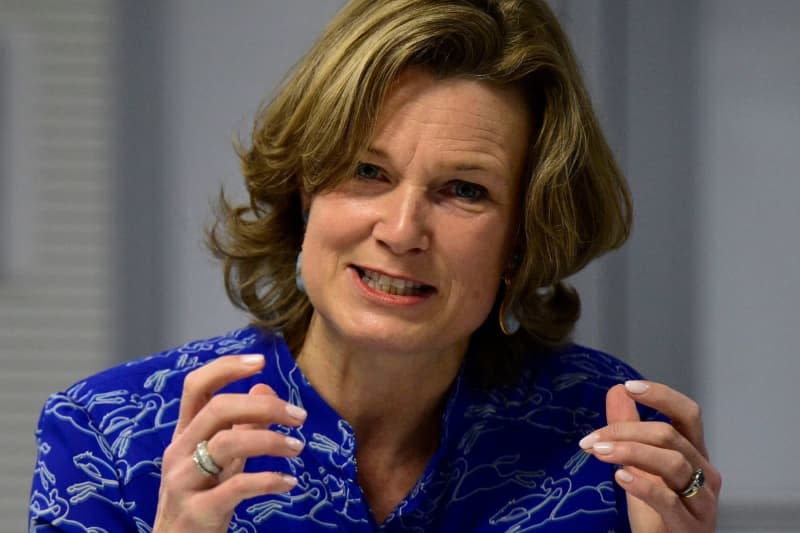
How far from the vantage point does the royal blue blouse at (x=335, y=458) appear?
167 centimetres

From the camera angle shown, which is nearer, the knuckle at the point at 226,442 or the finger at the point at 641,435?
the knuckle at the point at 226,442

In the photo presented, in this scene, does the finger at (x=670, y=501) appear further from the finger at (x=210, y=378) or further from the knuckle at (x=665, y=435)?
the finger at (x=210, y=378)

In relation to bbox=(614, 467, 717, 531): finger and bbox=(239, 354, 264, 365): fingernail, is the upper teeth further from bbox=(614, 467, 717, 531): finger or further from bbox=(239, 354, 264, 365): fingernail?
bbox=(614, 467, 717, 531): finger

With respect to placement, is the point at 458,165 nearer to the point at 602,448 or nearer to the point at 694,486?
the point at 602,448

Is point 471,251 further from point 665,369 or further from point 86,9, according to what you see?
point 86,9

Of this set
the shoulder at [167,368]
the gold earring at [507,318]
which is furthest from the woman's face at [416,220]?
the shoulder at [167,368]

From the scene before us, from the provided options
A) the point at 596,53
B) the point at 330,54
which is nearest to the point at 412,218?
the point at 330,54

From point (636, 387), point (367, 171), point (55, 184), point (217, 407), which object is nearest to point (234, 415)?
point (217, 407)

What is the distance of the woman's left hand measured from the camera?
1.55 metres

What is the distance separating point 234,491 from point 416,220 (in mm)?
468

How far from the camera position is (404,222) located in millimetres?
1642

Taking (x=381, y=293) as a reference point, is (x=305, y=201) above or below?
above

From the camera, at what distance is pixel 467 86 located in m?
1.72

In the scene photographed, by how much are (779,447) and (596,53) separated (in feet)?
3.72
